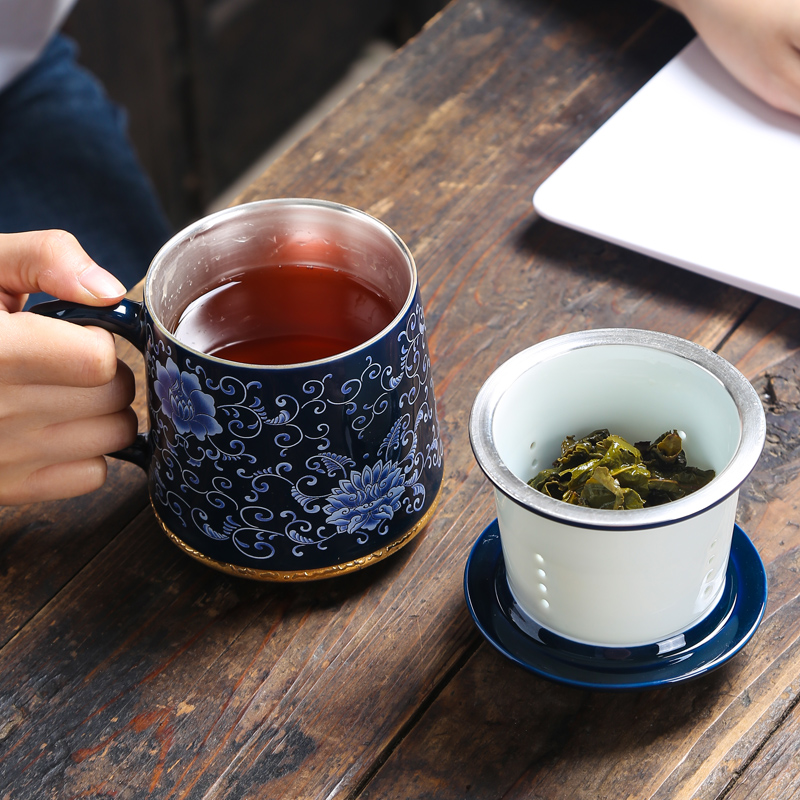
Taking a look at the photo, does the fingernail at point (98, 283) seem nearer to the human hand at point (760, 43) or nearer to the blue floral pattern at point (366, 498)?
the blue floral pattern at point (366, 498)

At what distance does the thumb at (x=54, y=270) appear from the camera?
1.66ft

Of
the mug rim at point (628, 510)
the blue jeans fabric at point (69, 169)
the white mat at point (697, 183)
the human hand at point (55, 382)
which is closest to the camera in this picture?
the mug rim at point (628, 510)

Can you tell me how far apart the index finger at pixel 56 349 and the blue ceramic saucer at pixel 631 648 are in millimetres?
233

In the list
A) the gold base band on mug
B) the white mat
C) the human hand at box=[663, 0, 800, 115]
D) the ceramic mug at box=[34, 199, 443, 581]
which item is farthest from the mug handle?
the human hand at box=[663, 0, 800, 115]

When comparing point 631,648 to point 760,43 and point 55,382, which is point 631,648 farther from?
point 760,43

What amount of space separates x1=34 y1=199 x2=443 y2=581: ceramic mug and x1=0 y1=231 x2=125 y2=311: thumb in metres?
0.01

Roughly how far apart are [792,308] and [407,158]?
14.3 inches

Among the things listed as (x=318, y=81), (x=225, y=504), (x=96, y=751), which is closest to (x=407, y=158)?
(x=225, y=504)

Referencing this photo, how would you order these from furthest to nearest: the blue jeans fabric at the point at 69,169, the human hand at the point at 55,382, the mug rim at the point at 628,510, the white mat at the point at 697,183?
the blue jeans fabric at the point at 69,169 → the white mat at the point at 697,183 → the human hand at the point at 55,382 → the mug rim at the point at 628,510

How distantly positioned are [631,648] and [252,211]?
319 millimetres

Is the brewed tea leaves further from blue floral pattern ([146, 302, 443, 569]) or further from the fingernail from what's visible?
the fingernail

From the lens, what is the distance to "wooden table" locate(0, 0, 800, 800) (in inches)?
18.4

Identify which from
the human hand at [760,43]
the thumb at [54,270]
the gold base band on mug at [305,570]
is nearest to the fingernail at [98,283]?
the thumb at [54,270]

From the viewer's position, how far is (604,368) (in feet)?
1.62
